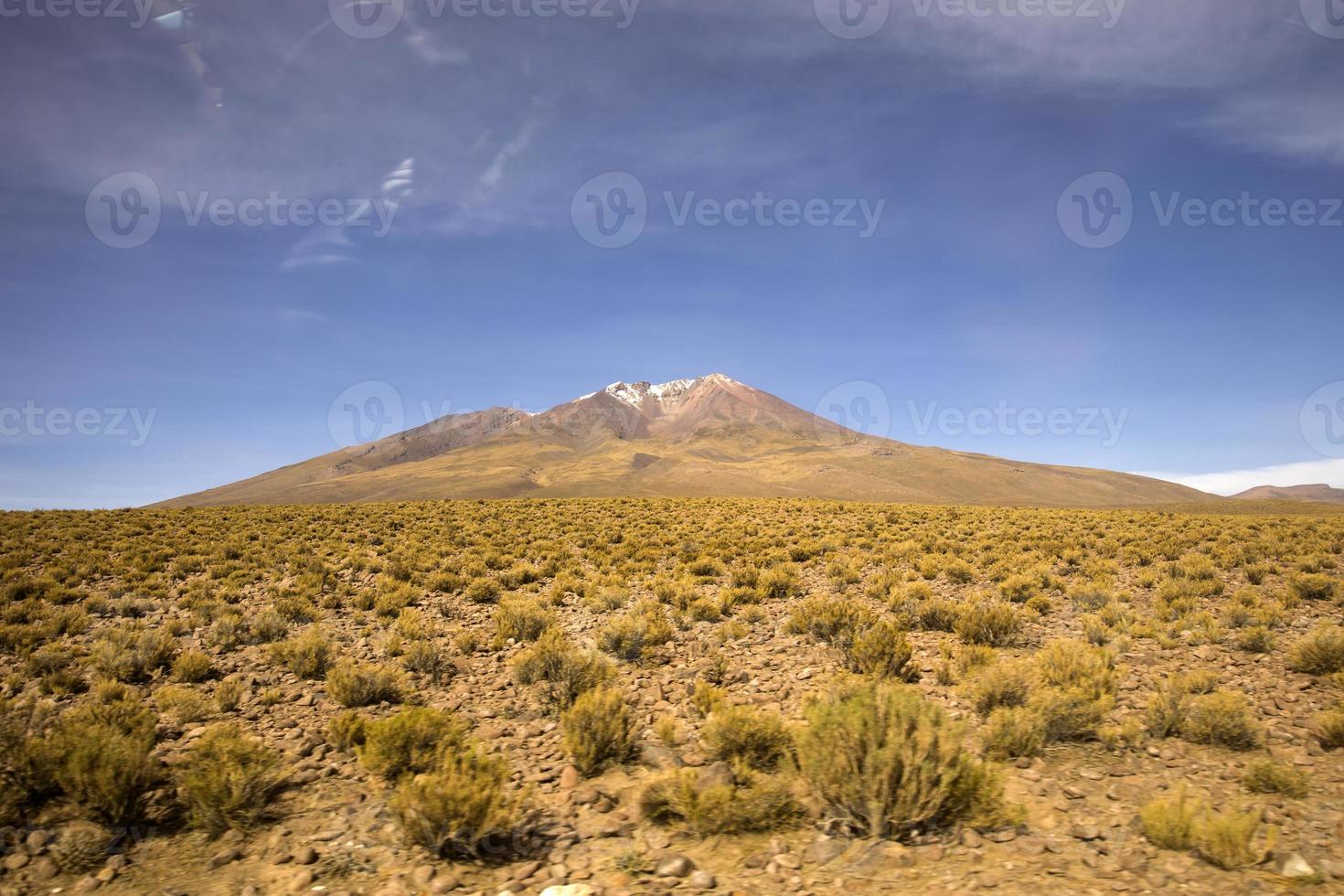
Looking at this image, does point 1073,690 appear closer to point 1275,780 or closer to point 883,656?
point 1275,780

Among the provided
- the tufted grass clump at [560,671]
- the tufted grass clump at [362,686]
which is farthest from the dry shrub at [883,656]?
the tufted grass clump at [362,686]

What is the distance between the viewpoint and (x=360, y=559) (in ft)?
57.7

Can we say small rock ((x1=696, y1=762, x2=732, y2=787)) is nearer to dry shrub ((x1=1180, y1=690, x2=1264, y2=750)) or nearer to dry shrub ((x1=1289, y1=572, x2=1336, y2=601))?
dry shrub ((x1=1180, y1=690, x2=1264, y2=750))

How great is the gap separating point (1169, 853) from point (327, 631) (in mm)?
11654

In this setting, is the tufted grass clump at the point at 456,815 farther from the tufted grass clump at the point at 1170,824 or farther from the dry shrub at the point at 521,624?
the dry shrub at the point at 521,624

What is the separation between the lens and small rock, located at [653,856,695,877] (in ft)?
14.3

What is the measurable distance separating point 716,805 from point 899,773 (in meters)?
1.45

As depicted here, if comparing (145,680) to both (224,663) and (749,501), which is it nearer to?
(224,663)

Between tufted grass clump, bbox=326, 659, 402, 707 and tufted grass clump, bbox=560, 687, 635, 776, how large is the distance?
115 inches

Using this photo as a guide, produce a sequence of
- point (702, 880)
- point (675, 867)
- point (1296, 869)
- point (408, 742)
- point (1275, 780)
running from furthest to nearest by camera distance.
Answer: point (408, 742)
point (1275, 780)
point (675, 867)
point (702, 880)
point (1296, 869)

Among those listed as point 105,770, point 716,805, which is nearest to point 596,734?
point 716,805

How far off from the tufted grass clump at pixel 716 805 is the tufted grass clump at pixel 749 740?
51cm

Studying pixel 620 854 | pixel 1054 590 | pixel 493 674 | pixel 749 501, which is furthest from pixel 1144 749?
pixel 749 501

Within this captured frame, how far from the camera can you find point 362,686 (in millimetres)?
7730
